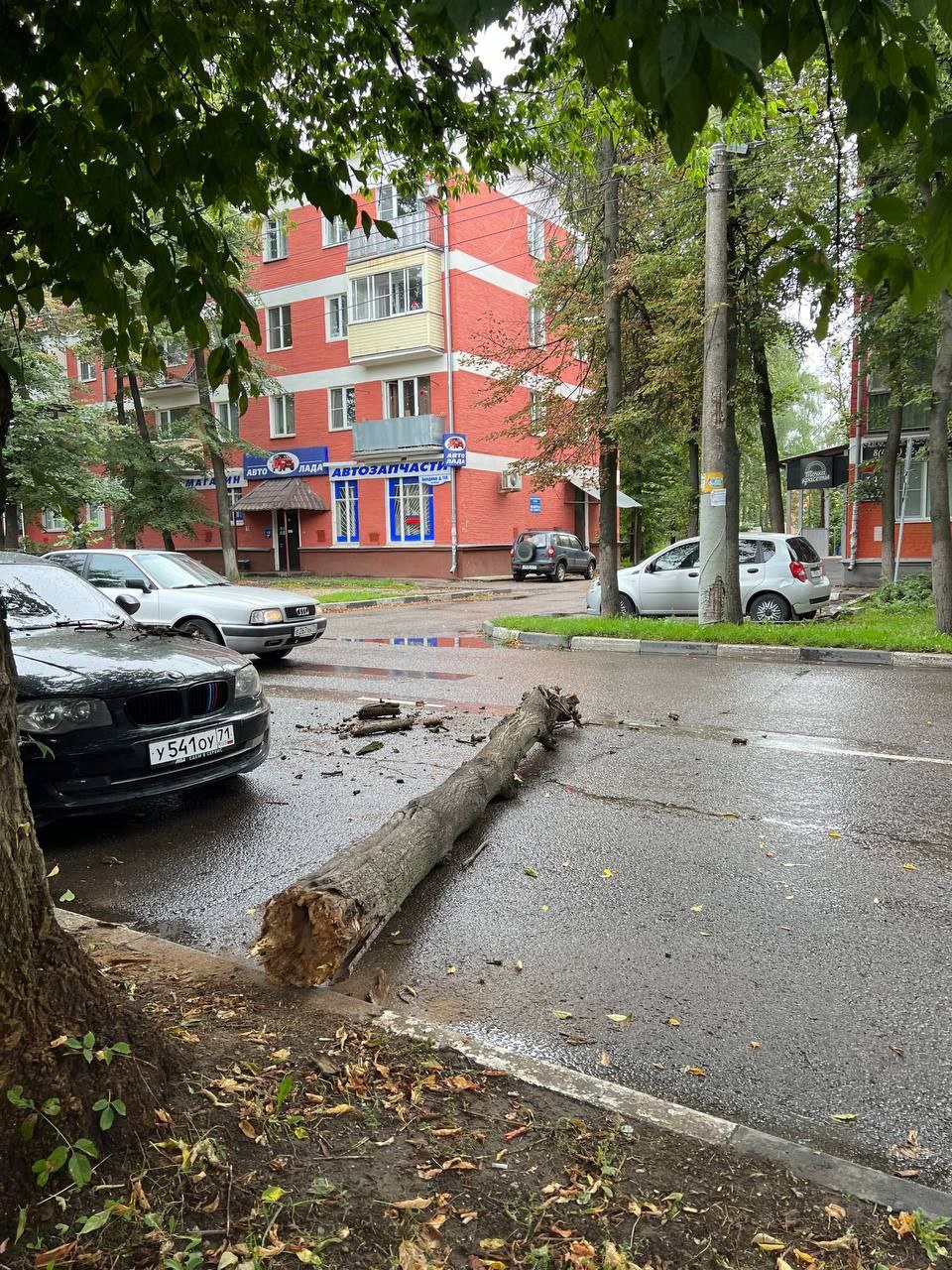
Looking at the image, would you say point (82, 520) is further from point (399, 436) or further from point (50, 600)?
point (50, 600)

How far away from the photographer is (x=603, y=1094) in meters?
2.47

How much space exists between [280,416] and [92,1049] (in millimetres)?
33585

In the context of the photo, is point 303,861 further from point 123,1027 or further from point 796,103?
point 796,103

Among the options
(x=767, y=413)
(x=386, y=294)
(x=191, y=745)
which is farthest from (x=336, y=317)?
(x=191, y=745)

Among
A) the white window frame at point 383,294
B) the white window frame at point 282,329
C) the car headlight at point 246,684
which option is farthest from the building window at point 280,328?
the car headlight at point 246,684

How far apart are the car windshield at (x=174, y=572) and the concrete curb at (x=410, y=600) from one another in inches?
299

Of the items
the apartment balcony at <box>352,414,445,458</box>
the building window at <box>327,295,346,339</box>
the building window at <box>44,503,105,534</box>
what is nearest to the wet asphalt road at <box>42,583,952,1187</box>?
the apartment balcony at <box>352,414,445,458</box>

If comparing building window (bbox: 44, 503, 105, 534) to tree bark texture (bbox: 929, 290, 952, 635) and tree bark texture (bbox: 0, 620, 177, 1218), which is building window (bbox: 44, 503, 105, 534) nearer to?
tree bark texture (bbox: 929, 290, 952, 635)

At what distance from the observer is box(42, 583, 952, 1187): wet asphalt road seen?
281cm

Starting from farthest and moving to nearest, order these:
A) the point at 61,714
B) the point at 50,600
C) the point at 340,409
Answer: the point at 340,409, the point at 50,600, the point at 61,714

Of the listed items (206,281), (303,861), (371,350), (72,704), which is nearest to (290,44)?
(206,281)

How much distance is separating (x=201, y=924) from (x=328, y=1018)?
51.9 inches

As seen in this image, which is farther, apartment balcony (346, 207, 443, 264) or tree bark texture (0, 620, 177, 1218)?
apartment balcony (346, 207, 443, 264)

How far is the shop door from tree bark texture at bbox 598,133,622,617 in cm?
2045
